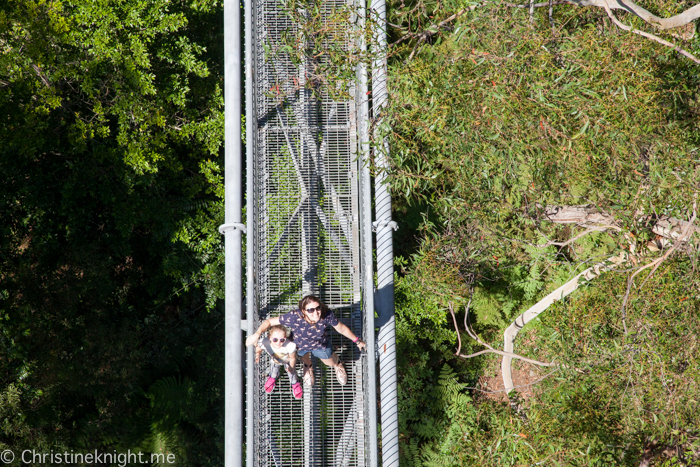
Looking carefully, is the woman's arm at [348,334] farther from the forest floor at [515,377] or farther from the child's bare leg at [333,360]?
the forest floor at [515,377]

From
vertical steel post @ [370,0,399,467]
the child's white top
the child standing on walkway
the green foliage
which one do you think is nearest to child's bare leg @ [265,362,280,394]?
the child standing on walkway

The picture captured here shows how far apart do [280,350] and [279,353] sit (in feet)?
0.27

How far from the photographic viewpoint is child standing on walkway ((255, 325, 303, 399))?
713 cm

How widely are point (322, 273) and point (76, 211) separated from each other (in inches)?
208

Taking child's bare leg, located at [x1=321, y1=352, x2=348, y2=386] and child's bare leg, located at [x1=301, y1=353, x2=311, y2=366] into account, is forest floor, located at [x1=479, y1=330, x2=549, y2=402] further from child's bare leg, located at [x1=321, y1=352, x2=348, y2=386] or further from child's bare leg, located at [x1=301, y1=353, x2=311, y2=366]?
child's bare leg, located at [x1=301, y1=353, x2=311, y2=366]

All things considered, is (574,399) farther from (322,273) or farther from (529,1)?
(529,1)

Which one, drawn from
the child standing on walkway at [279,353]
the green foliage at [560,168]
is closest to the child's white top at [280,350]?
the child standing on walkway at [279,353]

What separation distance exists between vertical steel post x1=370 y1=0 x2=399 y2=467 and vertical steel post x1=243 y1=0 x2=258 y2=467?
1.82 metres

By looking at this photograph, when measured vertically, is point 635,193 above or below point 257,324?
above


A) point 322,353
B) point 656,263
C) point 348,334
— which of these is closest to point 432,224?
point 348,334

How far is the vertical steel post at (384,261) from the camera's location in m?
7.66

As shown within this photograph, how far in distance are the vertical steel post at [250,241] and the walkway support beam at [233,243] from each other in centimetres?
14

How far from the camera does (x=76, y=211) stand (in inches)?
404

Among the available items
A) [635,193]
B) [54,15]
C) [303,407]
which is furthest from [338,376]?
[54,15]
